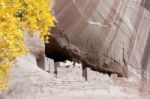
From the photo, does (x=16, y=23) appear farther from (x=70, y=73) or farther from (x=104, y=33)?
(x=104, y=33)

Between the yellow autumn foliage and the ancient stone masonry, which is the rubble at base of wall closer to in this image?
A: the ancient stone masonry

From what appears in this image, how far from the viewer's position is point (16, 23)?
830 cm

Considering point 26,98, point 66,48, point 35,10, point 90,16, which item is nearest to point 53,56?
point 66,48

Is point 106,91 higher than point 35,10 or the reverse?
the reverse

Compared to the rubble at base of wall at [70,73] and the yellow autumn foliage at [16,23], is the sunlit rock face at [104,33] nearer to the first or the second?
the rubble at base of wall at [70,73]

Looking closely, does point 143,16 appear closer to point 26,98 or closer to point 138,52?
point 138,52

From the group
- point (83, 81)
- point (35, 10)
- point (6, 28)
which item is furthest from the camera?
point (83, 81)

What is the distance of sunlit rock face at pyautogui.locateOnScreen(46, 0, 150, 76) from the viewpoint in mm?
15789

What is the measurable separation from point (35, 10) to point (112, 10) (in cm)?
732

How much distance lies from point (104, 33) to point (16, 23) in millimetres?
7981

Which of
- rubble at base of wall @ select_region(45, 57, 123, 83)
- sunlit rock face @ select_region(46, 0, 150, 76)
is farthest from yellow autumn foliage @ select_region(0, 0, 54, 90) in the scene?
sunlit rock face @ select_region(46, 0, 150, 76)

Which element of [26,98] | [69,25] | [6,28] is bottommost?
[26,98]

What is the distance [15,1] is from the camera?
27.0 feet

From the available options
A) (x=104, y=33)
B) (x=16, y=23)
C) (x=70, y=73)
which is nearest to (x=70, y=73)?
(x=70, y=73)
